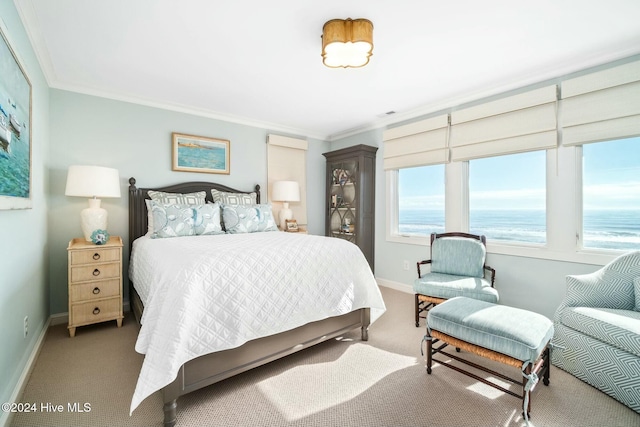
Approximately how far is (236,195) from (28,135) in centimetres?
210

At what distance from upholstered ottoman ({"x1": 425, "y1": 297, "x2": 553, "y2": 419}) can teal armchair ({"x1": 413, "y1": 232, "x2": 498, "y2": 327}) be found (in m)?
0.57

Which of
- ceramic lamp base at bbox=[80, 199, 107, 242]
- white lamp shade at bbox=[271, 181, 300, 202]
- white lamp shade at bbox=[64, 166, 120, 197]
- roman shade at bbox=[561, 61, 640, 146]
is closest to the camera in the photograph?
roman shade at bbox=[561, 61, 640, 146]

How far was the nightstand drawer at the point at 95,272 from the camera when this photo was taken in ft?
8.52

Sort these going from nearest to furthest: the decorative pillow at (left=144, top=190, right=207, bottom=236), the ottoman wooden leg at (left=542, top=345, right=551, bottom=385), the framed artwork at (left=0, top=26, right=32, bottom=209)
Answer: the framed artwork at (left=0, top=26, right=32, bottom=209) < the ottoman wooden leg at (left=542, top=345, right=551, bottom=385) < the decorative pillow at (left=144, top=190, right=207, bottom=236)

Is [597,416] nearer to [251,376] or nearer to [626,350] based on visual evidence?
[626,350]

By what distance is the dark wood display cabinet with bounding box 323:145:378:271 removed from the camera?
4.30m

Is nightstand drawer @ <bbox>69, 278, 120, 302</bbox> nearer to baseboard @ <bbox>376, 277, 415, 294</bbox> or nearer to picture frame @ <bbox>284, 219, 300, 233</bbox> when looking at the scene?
picture frame @ <bbox>284, 219, 300, 233</bbox>

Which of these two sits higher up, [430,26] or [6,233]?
[430,26]

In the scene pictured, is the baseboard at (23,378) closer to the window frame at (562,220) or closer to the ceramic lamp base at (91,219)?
the ceramic lamp base at (91,219)

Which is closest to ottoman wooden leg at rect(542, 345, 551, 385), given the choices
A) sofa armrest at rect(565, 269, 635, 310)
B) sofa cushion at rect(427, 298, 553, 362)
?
sofa cushion at rect(427, 298, 553, 362)

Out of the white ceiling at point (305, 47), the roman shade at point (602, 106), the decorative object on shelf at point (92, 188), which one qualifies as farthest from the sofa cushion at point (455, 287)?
the decorative object on shelf at point (92, 188)

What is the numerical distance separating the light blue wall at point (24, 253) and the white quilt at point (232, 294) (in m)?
0.70

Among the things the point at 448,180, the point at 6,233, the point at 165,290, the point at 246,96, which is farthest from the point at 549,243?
the point at 6,233

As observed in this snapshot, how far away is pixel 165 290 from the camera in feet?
5.32
